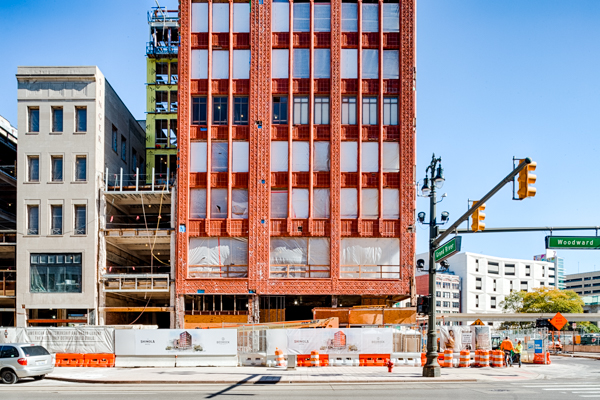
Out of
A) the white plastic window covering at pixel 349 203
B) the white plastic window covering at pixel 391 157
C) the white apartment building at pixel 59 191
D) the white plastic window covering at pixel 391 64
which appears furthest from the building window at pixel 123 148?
the white plastic window covering at pixel 391 64

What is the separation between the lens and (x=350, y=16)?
153 feet

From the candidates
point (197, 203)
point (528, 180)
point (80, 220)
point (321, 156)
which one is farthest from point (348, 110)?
point (528, 180)

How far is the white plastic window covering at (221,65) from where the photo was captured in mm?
46250

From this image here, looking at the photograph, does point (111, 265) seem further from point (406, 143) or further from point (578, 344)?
point (578, 344)

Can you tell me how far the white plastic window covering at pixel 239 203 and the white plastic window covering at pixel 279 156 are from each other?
2860 mm

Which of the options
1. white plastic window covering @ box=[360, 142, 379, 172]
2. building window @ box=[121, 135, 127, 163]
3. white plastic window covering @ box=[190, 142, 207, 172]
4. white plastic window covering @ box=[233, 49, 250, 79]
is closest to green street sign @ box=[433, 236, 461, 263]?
white plastic window covering @ box=[360, 142, 379, 172]

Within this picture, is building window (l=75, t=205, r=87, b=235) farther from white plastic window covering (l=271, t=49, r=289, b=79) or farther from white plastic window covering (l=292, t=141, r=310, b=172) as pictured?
white plastic window covering (l=271, t=49, r=289, b=79)

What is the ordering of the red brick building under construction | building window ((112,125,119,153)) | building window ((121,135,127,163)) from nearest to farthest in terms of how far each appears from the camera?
the red brick building under construction → building window ((112,125,119,153)) → building window ((121,135,127,163))

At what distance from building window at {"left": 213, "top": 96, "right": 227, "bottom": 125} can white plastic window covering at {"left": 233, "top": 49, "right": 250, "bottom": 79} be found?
200cm

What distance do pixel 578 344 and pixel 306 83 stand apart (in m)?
45.5

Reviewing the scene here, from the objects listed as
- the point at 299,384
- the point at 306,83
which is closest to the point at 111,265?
the point at 306,83

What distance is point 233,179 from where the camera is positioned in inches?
1781

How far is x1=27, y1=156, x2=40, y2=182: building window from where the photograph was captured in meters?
45.1

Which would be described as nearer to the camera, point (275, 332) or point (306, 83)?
point (275, 332)
